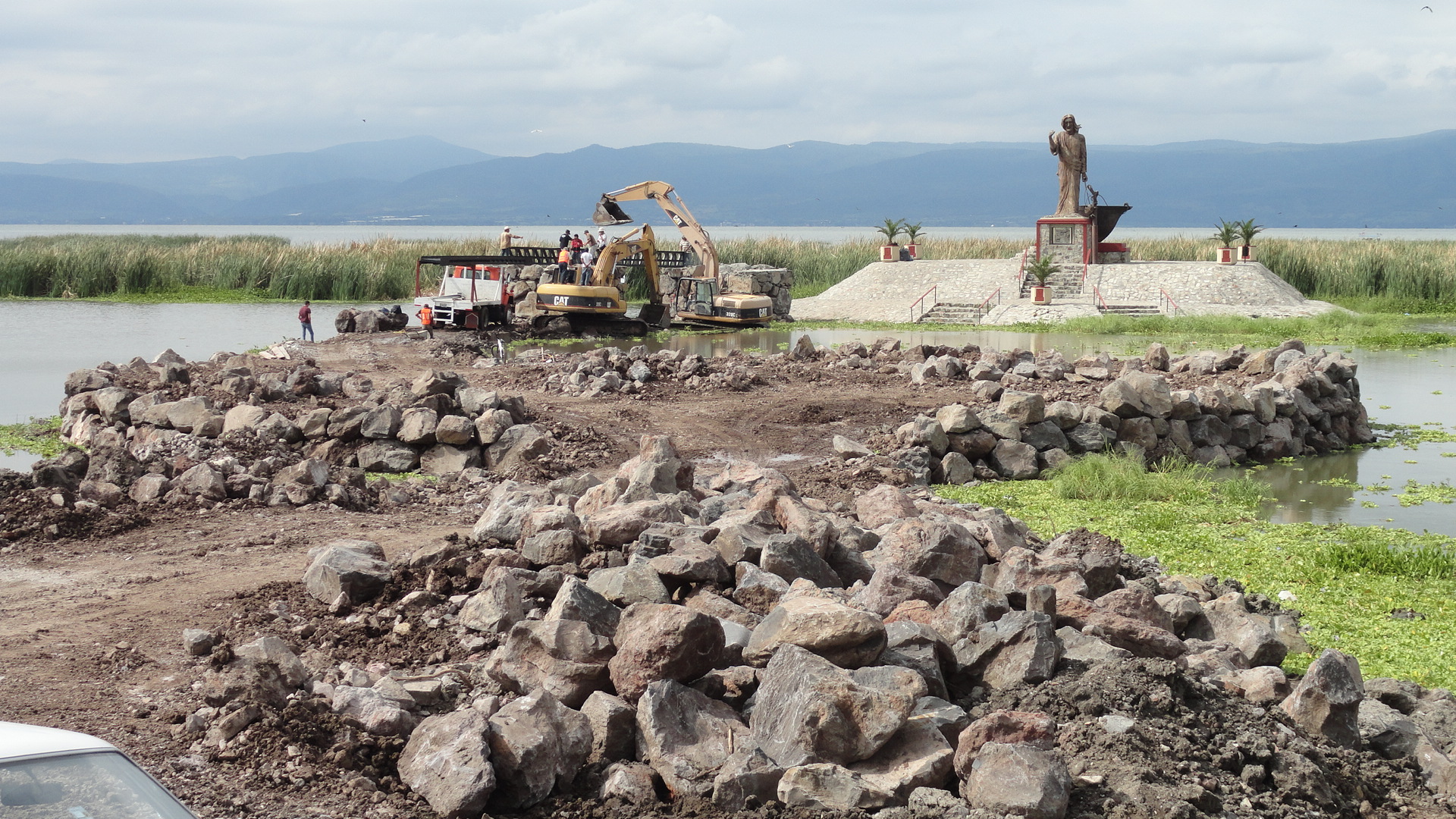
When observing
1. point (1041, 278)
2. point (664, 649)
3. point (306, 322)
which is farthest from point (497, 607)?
point (1041, 278)

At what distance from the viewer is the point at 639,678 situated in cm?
428

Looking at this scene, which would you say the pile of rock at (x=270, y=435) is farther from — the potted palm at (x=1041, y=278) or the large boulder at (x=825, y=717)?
the potted palm at (x=1041, y=278)

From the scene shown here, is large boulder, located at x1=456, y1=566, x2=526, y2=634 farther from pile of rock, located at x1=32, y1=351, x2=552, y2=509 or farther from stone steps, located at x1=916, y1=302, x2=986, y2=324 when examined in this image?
stone steps, located at x1=916, y1=302, x2=986, y2=324

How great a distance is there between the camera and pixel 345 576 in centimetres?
573

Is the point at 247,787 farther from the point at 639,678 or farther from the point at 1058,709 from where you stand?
the point at 1058,709

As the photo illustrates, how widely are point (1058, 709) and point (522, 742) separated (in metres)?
1.98

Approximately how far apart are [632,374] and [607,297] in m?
9.79

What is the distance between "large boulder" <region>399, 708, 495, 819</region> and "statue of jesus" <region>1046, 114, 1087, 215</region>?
34170 mm

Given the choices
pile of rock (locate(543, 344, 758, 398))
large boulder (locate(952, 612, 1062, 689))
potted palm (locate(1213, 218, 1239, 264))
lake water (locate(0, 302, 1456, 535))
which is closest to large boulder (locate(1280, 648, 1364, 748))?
large boulder (locate(952, 612, 1062, 689))

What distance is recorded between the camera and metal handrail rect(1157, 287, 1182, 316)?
3109cm

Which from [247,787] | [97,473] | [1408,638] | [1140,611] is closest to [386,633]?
[247,787]

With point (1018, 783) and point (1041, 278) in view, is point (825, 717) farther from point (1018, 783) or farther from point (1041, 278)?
point (1041, 278)

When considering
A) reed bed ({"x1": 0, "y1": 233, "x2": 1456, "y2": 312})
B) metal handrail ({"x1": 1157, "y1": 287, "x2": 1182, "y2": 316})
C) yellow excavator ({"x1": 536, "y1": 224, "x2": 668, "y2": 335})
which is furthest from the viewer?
reed bed ({"x1": 0, "y1": 233, "x2": 1456, "y2": 312})

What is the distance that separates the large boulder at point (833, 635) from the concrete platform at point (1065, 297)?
27336 mm
